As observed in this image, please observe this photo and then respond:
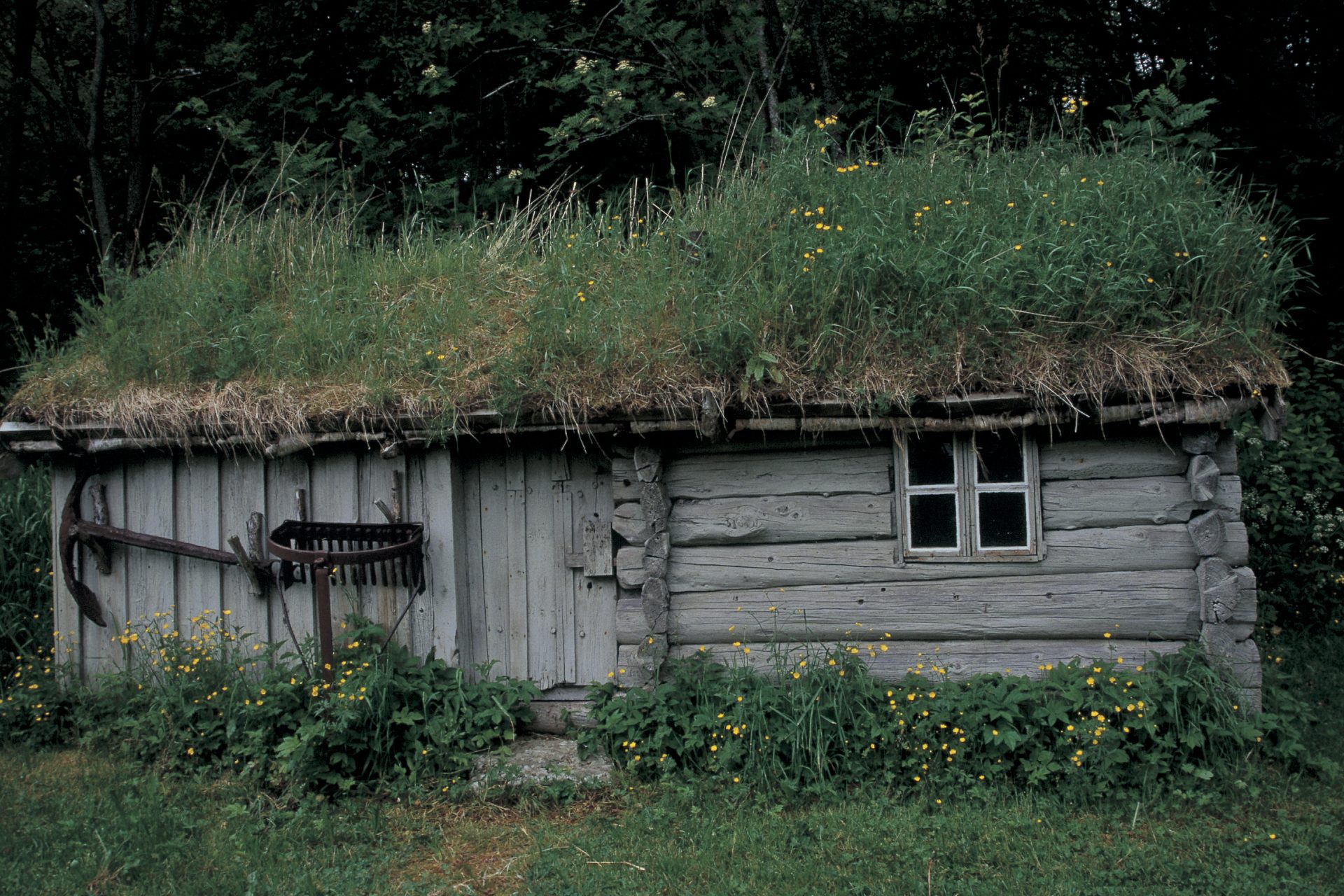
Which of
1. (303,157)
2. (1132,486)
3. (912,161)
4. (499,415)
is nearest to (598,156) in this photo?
(303,157)

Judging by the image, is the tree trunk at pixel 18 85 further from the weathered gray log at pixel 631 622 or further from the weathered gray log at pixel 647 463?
the weathered gray log at pixel 631 622

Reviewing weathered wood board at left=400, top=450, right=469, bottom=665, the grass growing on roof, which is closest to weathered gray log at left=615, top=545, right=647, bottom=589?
the grass growing on roof

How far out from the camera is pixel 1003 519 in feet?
17.6

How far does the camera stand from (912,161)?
6645 millimetres

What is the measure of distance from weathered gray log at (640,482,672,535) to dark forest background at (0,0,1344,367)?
378 centimetres

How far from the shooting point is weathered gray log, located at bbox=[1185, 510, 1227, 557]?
5.07 m

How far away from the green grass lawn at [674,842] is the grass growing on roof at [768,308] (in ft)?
6.98

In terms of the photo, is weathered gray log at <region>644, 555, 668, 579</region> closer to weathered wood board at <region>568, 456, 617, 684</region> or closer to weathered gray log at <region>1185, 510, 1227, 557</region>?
weathered wood board at <region>568, 456, 617, 684</region>

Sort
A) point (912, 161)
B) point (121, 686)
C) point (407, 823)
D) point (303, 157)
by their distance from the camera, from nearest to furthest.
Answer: point (407, 823) → point (121, 686) → point (912, 161) → point (303, 157)

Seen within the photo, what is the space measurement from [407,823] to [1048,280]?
4548 mm

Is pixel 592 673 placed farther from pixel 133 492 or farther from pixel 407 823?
pixel 133 492

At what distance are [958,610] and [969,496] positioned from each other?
25.7 inches

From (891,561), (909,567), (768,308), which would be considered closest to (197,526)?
(768,308)

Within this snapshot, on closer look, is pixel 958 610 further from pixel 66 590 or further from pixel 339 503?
pixel 66 590
